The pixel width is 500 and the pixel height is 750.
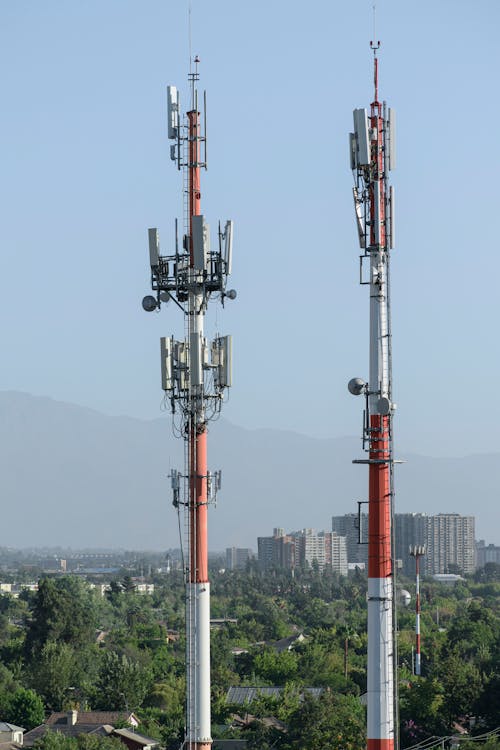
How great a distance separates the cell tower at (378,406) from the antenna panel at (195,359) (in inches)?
290

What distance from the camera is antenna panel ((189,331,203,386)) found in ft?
117

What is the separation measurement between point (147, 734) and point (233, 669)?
2989cm

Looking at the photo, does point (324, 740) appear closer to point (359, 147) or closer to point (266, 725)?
point (266, 725)

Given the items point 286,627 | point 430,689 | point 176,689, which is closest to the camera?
point 430,689

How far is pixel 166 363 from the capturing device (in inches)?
1403

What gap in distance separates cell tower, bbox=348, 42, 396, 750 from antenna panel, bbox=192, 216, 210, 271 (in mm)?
6520

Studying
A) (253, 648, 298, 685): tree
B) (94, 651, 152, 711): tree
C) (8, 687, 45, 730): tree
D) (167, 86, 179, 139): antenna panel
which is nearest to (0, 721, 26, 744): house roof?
(8, 687, 45, 730): tree

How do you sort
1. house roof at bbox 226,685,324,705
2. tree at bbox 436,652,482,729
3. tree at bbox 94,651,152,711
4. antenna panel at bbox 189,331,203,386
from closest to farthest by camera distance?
antenna panel at bbox 189,331,203,386 < tree at bbox 436,652,482,729 < house roof at bbox 226,685,324,705 < tree at bbox 94,651,152,711

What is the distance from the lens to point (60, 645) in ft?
338

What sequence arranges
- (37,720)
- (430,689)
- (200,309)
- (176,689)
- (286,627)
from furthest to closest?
1. (286,627)
2. (176,689)
3. (37,720)
4. (430,689)
5. (200,309)

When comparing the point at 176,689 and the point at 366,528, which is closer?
the point at 366,528

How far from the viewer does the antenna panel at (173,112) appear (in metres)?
36.4

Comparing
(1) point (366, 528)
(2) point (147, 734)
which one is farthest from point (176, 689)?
(1) point (366, 528)

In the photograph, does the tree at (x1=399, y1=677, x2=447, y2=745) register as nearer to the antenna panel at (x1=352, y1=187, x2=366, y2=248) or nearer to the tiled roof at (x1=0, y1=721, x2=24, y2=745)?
the tiled roof at (x1=0, y1=721, x2=24, y2=745)
